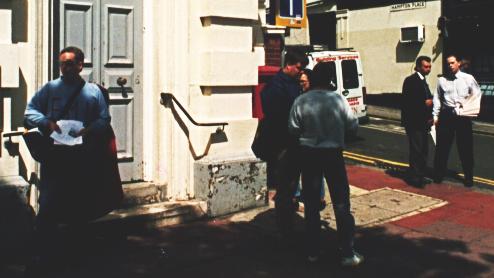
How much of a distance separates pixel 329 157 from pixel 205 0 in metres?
2.54

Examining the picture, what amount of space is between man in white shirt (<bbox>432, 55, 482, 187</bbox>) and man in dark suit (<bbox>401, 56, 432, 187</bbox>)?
0.28 metres

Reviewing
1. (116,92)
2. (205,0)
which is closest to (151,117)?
(116,92)

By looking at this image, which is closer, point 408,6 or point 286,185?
point 286,185

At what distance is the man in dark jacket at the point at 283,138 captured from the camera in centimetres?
574

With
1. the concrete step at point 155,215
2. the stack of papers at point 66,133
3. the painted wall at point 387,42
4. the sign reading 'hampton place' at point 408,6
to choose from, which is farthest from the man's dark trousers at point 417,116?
the sign reading 'hampton place' at point 408,6

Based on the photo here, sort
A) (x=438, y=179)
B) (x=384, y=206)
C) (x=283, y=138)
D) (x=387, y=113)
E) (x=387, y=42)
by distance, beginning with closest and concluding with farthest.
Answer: (x=283, y=138) < (x=384, y=206) < (x=438, y=179) < (x=387, y=113) < (x=387, y=42)

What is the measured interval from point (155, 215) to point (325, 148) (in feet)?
6.97

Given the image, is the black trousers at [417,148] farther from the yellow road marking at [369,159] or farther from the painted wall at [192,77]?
the painted wall at [192,77]

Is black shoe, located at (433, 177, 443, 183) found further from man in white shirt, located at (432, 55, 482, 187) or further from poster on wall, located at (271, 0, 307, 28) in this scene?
poster on wall, located at (271, 0, 307, 28)

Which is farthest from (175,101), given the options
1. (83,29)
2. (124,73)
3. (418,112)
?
(418,112)

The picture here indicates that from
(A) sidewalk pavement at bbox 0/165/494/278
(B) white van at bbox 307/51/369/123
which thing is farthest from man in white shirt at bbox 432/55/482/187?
(B) white van at bbox 307/51/369/123

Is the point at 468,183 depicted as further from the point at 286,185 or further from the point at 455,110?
the point at 286,185

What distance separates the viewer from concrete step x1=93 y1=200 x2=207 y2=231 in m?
6.03

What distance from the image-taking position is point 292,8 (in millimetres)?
7727
